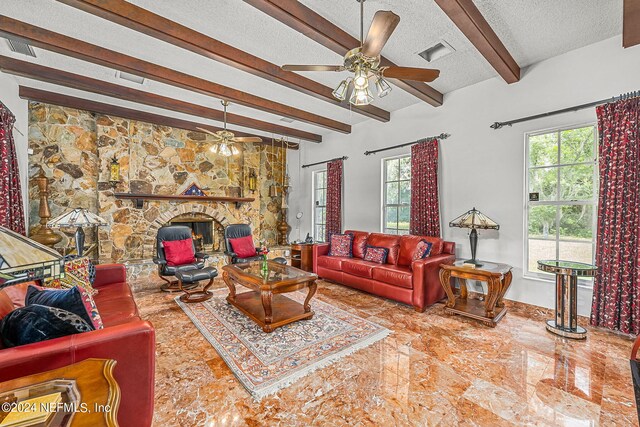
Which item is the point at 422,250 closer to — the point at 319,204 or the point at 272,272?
the point at 272,272

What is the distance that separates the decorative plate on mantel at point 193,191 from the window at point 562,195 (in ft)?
18.6

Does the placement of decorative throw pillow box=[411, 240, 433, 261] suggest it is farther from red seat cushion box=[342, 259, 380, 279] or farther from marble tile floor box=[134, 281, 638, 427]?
marble tile floor box=[134, 281, 638, 427]

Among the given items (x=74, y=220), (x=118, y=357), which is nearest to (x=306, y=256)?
(x=74, y=220)

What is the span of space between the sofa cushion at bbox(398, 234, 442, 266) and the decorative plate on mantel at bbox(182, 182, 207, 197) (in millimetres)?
4159

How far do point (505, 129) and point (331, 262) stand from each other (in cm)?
313

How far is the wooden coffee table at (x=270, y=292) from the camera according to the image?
2.85 m

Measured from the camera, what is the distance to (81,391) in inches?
39.5

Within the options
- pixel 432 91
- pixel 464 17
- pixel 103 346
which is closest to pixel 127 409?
pixel 103 346

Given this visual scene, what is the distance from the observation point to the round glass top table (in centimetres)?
→ 264

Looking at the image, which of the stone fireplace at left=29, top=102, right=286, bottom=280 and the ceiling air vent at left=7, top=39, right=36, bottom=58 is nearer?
the ceiling air vent at left=7, top=39, right=36, bottom=58

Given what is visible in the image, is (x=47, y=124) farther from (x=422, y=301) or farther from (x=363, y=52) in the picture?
(x=422, y=301)

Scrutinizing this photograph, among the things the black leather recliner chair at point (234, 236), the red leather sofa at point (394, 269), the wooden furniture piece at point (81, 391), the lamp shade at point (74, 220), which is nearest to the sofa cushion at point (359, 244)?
the red leather sofa at point (394, 269)

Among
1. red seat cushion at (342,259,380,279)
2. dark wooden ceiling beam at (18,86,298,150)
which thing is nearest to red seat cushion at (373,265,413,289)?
red seat cushion at (342,259,380,279)

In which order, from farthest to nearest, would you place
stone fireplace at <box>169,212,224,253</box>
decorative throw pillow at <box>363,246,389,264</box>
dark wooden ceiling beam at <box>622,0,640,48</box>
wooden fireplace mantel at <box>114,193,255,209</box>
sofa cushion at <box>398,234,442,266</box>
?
stone fireplace at <box>169,212,224,253</box>, wooden fireplace mantel at <box>114,193,255,209</box>, decorative throw pillow at <box>363,246,389,264</box>, sofa cushion at <box>398,234,442,266</box>, dark wooden ceiling beam at <box>622,0,640,48</box>
